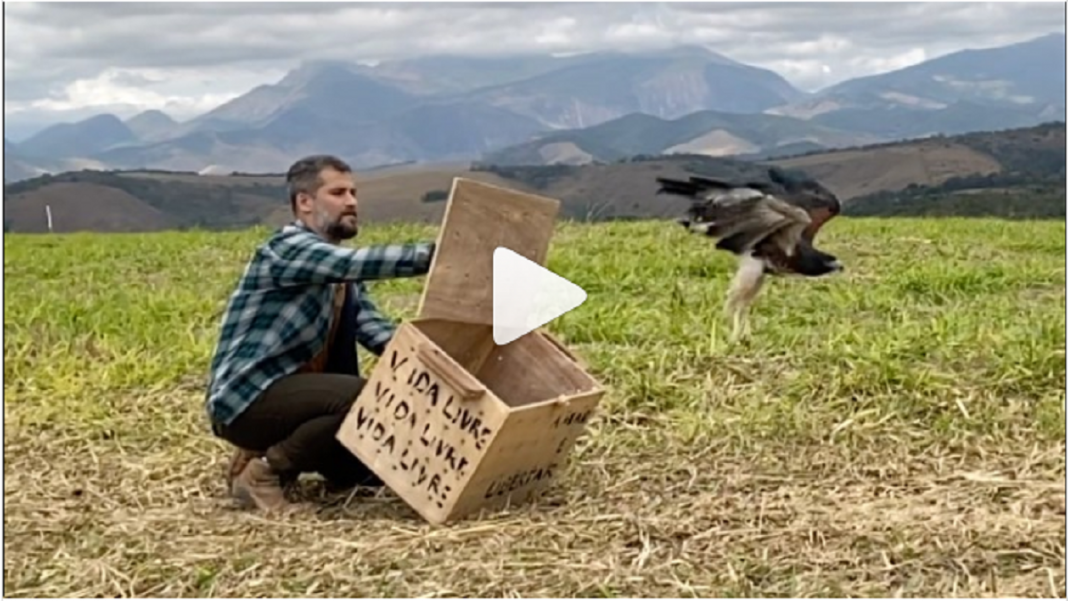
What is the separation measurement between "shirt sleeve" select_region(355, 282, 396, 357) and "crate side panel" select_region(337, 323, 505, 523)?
14.0 inches

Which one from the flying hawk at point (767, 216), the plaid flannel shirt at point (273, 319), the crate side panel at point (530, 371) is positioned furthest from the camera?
the flying hawk at point (767, 216)

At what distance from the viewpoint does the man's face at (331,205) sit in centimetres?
391

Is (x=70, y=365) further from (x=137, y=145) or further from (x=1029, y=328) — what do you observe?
(x=137, y=145)

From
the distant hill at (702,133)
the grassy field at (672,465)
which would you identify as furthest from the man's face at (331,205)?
the distant hill at (702,133)

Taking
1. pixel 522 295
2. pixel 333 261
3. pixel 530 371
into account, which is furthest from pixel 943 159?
pixel 333 261

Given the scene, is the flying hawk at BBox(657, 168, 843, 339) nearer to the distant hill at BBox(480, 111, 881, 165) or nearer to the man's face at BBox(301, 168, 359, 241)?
the man's face at BBox(301, 168, 359, 241)

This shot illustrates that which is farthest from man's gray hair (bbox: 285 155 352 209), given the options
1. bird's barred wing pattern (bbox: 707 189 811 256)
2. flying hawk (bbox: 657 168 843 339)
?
bird's barred wing pattern (bbox: 707 189 811 256)

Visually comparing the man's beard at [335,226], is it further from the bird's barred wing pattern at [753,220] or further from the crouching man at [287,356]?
the bird's barred wing pattern at [753,220]

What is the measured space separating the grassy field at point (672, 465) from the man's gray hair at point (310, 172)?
0.86 m

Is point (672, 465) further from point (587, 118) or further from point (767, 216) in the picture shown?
point (587, 118)

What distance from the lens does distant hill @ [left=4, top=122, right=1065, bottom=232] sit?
11.2m

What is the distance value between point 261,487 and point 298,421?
211 millimetres

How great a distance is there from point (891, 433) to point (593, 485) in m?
0.98

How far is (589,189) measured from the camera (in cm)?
1645
